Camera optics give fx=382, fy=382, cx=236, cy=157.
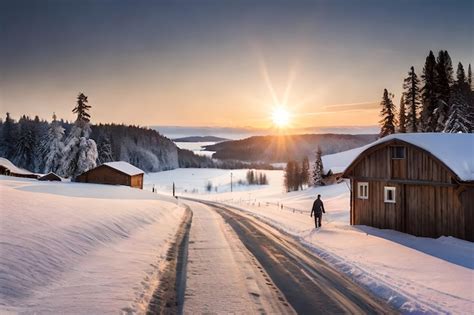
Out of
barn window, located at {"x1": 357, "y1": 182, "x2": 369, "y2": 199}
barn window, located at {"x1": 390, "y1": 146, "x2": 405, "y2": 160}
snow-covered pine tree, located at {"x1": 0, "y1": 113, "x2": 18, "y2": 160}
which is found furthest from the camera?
snow-covered pine tree, located at {"x1": 0, "y1": 113, "x2": 18, "y2": 160}

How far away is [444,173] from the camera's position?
2075 centimetres

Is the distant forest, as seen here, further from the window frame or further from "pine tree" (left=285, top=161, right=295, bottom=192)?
"pine tree" (left=285, top=161, right=295, bottom=192)

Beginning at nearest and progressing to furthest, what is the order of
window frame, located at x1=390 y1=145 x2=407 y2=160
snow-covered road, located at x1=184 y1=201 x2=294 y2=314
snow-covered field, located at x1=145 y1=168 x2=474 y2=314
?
snow-covered road, located at x1=184 y1=201 x2=294 y2=314
snow-covered field, located at x1=145 y1=168 x2=474 y2=314
window frame, located at x1=390 y1=145 x2=407 y2=160

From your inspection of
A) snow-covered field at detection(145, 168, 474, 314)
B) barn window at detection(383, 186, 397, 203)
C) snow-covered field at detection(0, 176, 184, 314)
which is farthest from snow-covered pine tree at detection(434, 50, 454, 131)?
snow-covered field at detection(0, 176, 184, 314)

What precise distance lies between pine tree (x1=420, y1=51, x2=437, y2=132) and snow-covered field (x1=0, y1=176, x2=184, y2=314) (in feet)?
178

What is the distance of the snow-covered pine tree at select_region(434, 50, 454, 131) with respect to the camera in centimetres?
5700

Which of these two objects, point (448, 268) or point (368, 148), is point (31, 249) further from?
point (368, 148)

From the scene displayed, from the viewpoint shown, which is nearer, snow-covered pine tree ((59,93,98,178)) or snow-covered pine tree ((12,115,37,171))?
snow-covered pine tree ((59,93,98,178))

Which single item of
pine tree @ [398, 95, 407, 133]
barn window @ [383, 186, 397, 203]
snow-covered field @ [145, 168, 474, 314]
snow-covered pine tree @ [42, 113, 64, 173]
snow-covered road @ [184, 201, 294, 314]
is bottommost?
snow-covered field @ [145, 168, 474, 314]

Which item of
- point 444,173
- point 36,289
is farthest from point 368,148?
point 36,289

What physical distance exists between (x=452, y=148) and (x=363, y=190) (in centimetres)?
631

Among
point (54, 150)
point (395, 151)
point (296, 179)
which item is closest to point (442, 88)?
point (395, 151)

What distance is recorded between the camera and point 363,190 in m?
26.3

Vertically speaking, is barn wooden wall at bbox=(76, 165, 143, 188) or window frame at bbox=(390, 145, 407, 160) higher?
window frame at bbox=(390, 145, 407, 160)
